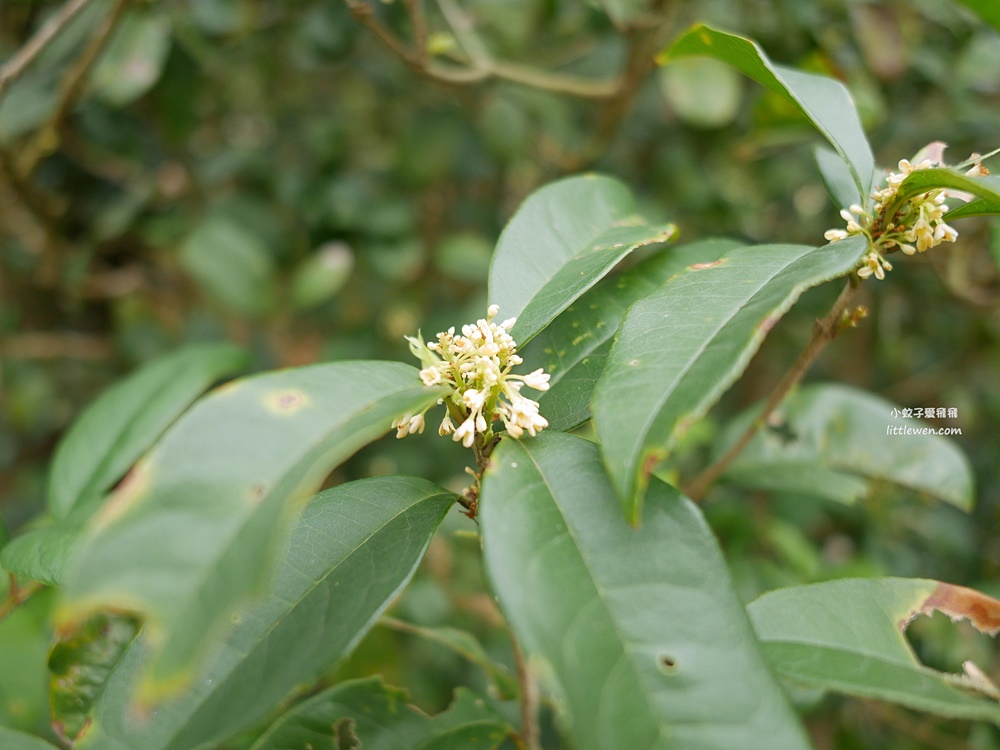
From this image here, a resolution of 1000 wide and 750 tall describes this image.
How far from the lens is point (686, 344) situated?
0.53 m

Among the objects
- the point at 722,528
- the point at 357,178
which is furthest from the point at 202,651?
the point at 357,178

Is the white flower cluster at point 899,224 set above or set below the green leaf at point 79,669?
above

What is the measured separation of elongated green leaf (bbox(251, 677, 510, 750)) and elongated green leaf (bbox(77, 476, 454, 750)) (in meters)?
0.17

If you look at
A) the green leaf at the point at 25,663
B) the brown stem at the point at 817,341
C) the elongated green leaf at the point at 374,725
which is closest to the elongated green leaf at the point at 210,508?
the elongated green leaf at the point at 374,725

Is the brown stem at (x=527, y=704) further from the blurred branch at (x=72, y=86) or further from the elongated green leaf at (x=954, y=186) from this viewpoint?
the blurred branch at (x=72, y=86)

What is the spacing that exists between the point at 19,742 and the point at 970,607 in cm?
96

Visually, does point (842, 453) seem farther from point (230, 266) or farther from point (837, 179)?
point (230, 266)

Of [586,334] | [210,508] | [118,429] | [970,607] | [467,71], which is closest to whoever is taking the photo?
[210,508]

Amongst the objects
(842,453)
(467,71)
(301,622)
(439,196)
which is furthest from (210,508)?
(439,196)

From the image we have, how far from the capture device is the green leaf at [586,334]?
670mm

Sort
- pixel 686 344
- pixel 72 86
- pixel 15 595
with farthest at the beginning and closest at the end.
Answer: pixel 72 86
pixel 15 595
pixel 686 344

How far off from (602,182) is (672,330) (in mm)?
425

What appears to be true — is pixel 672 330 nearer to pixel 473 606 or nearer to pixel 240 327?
pixel 473 606

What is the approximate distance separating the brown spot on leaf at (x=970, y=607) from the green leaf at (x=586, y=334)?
37 cm
